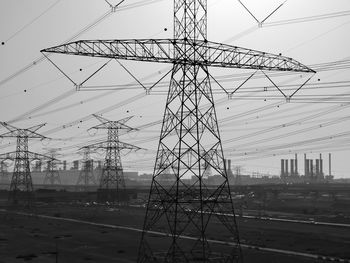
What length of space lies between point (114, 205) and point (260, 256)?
188 ft

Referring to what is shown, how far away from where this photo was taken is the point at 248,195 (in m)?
134

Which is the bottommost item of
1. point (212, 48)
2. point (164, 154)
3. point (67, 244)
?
point (67, 244)

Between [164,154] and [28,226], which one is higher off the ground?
[164,154]

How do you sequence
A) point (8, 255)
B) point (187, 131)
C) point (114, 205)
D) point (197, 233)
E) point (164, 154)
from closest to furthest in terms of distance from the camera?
point (187, 131) < point (164, 154) < point (8, 255) < point (197, 233) < point (114, 205)

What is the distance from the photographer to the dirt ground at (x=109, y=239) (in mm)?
40906

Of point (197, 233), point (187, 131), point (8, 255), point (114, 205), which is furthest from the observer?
point (114, 205)

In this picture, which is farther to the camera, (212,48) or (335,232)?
(335,232)

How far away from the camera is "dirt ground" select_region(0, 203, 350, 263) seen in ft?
134

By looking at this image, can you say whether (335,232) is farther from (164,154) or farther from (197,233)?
(164,154)

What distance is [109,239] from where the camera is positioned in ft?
173

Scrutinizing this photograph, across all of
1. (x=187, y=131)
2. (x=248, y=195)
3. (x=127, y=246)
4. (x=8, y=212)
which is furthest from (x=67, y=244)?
(x=248, y=195)

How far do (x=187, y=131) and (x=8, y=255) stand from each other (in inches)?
834

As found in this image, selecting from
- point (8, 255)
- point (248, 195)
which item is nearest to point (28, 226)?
point (8, 255)

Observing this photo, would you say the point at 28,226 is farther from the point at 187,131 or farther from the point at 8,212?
the point at 187,131
